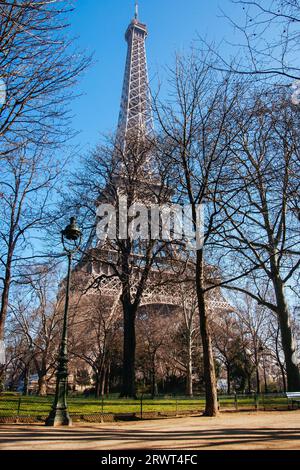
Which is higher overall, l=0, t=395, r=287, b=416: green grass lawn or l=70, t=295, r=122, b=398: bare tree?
l=70, t=295, r=122, b=398: bare tree

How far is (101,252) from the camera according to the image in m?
20.2

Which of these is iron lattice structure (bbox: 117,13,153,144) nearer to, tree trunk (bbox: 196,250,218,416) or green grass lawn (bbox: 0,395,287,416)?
green grass lawn (bbox: 0,395,287,416)

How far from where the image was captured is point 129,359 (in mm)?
19297

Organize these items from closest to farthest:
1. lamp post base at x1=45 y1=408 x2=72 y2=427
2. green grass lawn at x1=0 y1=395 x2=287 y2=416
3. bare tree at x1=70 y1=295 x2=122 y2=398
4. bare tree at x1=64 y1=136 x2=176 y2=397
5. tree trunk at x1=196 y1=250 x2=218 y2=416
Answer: lamp post base at x1=45 y1=408 x2=72 y2=427
tree trunk at x1=196 y1=250 x2=218 y2=416
green grass lawn at x1=0 y1=395 x2=287 y2=416
bare tree at x1=64 y1=136 x2=176 y2=397
bare tree at x1=70 y1=295 x2=122 y2=398

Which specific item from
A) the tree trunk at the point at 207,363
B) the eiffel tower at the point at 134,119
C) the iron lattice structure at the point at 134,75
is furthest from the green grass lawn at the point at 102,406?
the iron lattice structure at the point at 134,75

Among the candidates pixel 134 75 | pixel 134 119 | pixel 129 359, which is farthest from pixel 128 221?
pixel 134 75

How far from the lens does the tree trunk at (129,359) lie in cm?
1892

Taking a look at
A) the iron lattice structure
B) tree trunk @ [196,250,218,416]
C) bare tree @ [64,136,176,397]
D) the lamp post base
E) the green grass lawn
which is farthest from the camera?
the iron lattice structure

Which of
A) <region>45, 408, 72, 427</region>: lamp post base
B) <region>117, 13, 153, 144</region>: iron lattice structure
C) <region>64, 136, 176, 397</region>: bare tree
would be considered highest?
<region>117, 13, 153, 144</region>: iron lattice structure

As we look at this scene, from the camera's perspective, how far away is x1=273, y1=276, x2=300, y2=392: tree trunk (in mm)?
18422

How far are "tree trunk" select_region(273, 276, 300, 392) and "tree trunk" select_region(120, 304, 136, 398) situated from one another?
720 cm

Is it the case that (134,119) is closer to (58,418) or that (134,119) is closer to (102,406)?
(102,406)

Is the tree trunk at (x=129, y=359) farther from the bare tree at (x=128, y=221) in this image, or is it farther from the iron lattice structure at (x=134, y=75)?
the iron lattice structure at (x=134, y=75)

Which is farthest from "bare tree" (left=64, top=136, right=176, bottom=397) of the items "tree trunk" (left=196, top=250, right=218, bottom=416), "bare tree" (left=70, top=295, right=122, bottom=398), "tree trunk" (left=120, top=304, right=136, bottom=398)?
"bare tree" (left=70, top=295, right=122, bottom=398)
